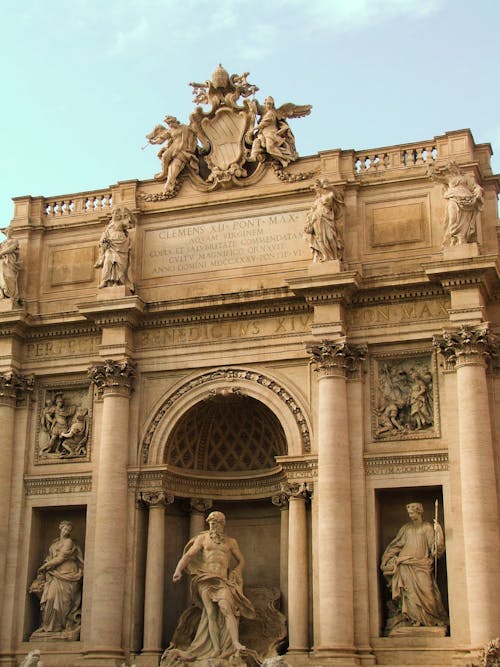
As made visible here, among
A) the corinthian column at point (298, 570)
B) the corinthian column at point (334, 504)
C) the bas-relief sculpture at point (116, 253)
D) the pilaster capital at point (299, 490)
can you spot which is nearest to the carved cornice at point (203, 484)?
the pilaster capital at point (299, 490)

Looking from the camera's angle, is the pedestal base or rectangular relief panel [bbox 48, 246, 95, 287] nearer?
the pedestal base

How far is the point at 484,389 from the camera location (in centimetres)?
2205

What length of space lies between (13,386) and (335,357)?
738 centimetres

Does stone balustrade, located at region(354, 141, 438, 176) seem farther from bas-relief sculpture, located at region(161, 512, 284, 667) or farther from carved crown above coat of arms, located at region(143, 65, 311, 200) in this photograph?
bas-relief sculpture, located at region(161, 512, 284, 667)

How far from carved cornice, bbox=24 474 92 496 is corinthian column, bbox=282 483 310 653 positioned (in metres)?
4.43

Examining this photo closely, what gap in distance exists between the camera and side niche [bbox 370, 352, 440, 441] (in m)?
22.8

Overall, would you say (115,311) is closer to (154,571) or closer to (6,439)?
(6,439)

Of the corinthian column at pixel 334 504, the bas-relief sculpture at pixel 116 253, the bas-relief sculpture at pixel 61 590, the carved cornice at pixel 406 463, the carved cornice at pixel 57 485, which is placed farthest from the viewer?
the bas-relief sculpture at pixel 116 253

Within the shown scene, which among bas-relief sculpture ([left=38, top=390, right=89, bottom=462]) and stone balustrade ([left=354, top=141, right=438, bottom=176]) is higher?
stone balustrade ([left=354, top=141, right=438, bottom=176])

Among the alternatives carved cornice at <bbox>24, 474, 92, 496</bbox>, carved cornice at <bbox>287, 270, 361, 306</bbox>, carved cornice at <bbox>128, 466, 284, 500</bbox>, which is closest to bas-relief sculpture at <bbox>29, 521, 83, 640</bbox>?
carved cornice at <bbox>24, 474, 92, 496</bbox>

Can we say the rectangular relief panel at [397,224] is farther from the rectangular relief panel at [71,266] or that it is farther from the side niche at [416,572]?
the rectangular relief panel at [71,266]

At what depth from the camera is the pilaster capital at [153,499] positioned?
24.0m

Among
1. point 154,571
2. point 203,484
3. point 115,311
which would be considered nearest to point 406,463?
point 203,484

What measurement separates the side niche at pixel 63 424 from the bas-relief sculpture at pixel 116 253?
8.00 feet
